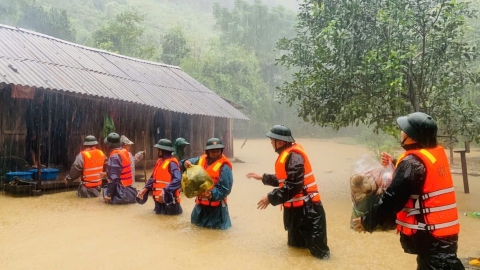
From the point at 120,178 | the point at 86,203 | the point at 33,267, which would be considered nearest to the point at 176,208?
the point at 120,178

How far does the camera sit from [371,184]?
3.32 m

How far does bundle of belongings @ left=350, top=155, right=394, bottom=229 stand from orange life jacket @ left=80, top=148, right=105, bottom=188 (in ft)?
21.1

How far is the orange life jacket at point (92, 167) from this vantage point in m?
8.34

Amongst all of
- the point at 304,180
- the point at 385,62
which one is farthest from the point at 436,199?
the point at 385,62

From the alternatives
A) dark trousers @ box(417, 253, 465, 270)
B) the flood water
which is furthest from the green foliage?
dark trousers @ box(417, 253, 465, 270)

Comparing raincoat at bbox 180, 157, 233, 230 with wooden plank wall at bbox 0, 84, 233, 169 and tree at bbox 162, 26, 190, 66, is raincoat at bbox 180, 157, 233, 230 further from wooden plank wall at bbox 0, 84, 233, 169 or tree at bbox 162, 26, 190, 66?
tree at bbox 162, 26, 190, 66

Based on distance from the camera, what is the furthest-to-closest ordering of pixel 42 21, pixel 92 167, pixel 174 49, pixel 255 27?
pixel 255 27, pixel 174 49, pixel 42 21, pixel 92 167

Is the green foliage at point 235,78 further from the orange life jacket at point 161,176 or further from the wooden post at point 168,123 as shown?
the orange life jacket at point 161,176

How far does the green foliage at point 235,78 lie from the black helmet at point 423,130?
2796cm

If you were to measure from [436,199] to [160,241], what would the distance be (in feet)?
12.9

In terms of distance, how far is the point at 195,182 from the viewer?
5.41 metres

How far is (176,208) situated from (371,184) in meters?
4.55

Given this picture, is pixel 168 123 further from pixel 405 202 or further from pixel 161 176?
pixel 405 202

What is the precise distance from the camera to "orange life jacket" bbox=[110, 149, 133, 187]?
7.79 m
